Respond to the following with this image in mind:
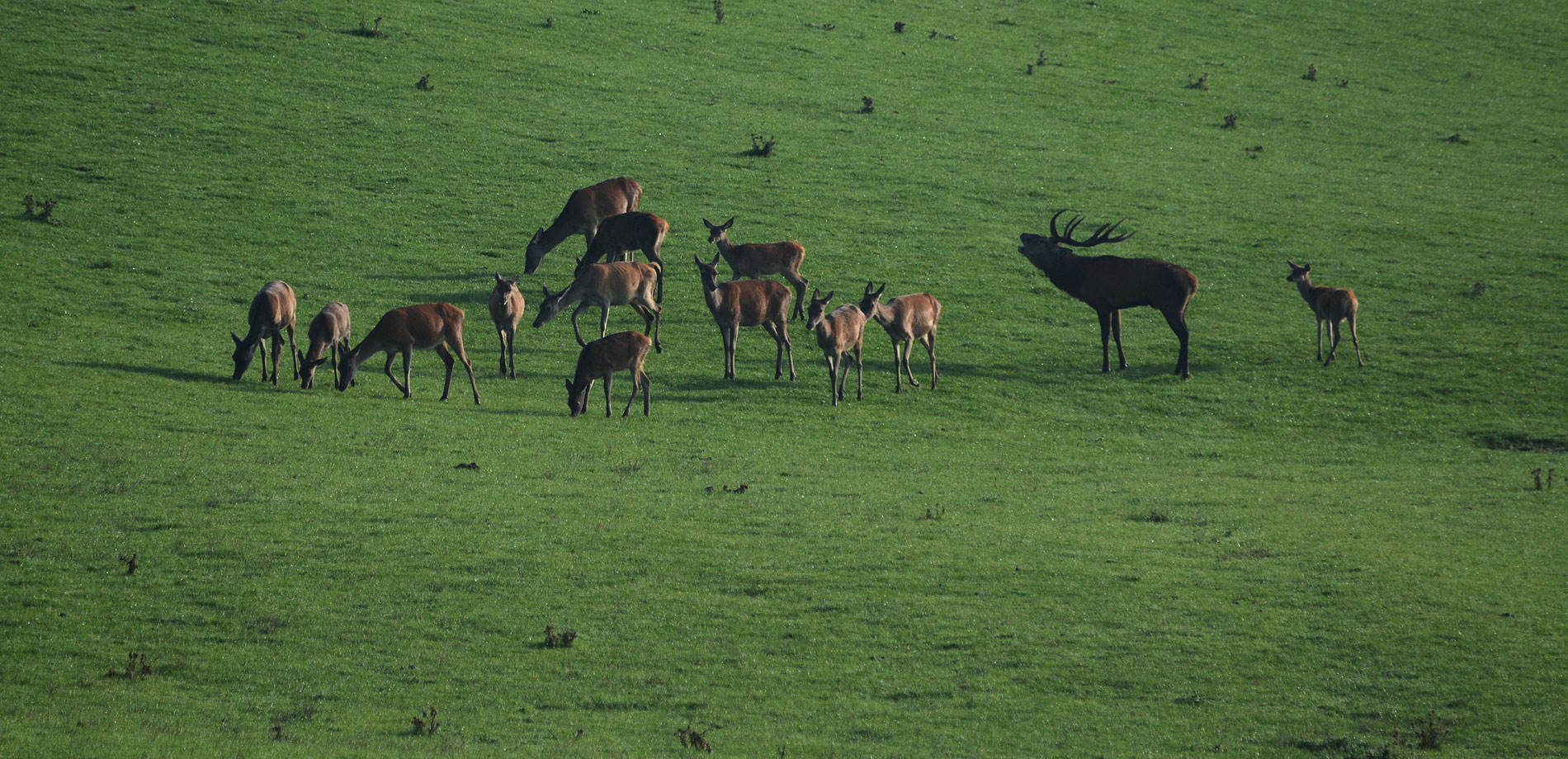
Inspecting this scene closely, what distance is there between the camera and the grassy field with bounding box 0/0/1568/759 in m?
11.5

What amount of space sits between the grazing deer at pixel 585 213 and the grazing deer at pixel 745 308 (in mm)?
5106

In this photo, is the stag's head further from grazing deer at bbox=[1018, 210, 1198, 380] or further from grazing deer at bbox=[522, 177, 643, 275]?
grazing deer at bbox=[522, 177, 643, 275]

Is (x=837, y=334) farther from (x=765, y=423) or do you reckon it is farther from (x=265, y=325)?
(x=265, y=325)

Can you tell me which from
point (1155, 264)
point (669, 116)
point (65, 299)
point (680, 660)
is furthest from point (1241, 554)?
point (669, 116)

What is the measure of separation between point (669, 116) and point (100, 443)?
22.8 m

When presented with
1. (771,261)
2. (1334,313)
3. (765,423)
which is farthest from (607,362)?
(1334,313)

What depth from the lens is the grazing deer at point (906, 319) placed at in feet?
75.2

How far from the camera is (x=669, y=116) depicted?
3712 centimetres

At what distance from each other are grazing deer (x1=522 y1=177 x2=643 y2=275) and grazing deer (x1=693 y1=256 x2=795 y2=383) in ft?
16.8

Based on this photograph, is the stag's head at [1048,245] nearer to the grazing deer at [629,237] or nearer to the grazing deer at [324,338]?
the grazing deer at [629,237]

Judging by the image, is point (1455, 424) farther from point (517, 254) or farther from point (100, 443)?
point (100, 443)

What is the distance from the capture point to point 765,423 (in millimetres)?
20891

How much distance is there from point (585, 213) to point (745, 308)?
650 centimetres

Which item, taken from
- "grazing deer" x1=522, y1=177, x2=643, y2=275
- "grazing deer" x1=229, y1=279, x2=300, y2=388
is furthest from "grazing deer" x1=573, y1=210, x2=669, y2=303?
"grazing deer" x1=229, y1=279, x2=300, y2=388
